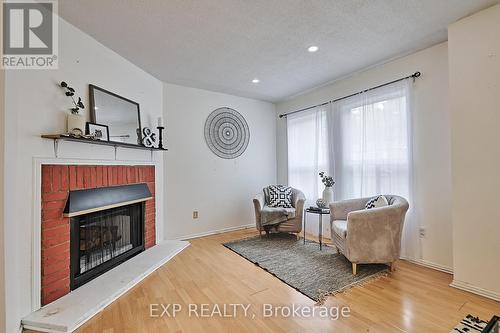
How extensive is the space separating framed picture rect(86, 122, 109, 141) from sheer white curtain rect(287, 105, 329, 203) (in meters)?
2.99

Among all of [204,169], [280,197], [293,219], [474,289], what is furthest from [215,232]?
[474,289]

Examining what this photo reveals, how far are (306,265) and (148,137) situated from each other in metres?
2.56

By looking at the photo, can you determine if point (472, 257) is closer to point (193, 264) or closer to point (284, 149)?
point (193, 264)

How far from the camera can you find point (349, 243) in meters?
2.40

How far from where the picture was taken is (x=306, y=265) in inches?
→ 103

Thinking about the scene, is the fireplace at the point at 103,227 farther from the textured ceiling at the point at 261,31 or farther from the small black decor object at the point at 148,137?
the textured ceiling at the point at 261,31

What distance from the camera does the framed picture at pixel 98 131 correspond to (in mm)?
2283

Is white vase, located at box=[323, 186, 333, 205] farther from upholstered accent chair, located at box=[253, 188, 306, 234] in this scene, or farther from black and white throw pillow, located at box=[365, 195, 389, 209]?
black and white throw pillow, located at box=[365, 195, 389, 209]

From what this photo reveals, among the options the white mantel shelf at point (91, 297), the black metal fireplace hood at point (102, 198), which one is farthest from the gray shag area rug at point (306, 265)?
the black metal fireplace hood at point (102, 198)

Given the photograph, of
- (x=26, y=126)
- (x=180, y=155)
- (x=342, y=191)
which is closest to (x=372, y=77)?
(x=342, y=191)

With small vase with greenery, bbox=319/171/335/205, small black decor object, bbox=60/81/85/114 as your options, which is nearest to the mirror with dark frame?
small black decor object, bbox=60/81/85/114

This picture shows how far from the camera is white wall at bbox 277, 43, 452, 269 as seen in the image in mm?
2482

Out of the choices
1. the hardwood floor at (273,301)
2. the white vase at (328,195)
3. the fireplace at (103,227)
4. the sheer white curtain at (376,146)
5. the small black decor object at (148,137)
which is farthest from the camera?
the white vase at (328,195)

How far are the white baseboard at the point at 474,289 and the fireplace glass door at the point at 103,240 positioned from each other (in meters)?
3.38
